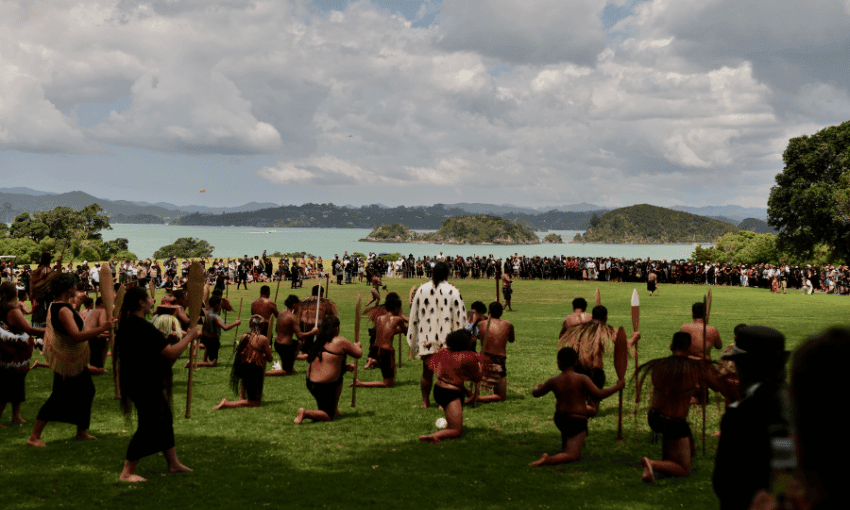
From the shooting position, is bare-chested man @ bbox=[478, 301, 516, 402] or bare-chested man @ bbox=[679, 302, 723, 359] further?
bare-chested man @ bbox=[478, 301, 516, 402]

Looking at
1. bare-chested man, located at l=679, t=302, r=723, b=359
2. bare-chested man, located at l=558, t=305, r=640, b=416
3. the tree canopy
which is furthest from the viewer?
the tree canopy

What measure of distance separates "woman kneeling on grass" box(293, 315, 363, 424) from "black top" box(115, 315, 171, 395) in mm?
→ 2731

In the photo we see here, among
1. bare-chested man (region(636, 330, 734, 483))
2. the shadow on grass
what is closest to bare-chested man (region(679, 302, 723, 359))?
the shadow on grass

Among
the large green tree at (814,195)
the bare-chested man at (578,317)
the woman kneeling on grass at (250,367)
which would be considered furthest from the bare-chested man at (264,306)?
the large green tree at (814,195)

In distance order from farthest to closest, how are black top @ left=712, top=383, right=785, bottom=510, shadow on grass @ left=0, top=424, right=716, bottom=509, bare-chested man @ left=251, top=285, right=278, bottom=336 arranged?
1. bare-chested man @ left=251, top=285, right=278, bottom=336
2. shadow on grass @ left=0, top=424, right=716, bottom=509
3. black top @ left=712, top=383, right=785, bottom=510

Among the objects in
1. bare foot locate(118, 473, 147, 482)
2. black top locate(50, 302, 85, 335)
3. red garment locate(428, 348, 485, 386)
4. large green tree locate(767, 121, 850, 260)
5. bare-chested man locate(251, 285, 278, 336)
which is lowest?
bare foot locate(118, 473, 147, 482)

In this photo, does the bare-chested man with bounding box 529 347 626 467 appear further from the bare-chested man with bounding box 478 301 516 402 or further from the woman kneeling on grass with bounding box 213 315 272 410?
the woman kneeling on grass with bounding box 213 315 272 410

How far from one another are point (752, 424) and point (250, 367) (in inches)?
322

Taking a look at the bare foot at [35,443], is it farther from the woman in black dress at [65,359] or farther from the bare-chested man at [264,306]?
the bare-chested man at [264,306]

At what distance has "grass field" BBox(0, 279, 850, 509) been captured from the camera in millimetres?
5797

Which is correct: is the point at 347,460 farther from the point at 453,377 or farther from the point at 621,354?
the point at 621,354

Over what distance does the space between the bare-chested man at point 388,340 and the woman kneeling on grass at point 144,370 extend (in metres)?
5.20

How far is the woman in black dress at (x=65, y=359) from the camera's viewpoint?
707 centimetres

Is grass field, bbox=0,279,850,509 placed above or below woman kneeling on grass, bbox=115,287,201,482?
below
